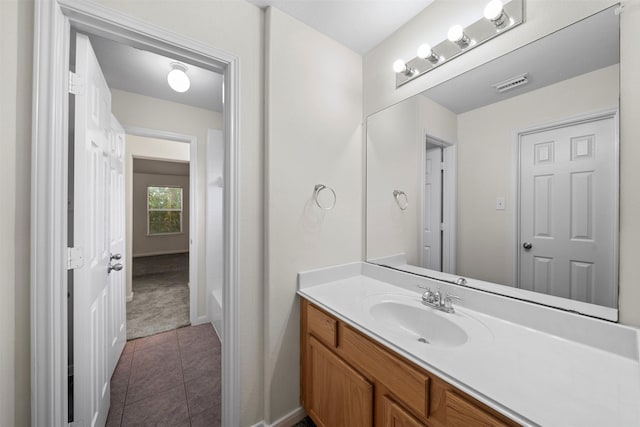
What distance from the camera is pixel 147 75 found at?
85.0 inches

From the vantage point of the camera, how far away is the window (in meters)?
6.68

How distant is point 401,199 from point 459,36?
2.93 ft

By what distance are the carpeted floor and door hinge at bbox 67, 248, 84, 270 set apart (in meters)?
1.88

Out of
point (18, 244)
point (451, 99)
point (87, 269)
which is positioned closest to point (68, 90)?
point (18, 244)

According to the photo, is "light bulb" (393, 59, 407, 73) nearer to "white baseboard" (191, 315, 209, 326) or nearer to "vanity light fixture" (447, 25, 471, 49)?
"vanity light fixture" (447, 25, 471, 49)

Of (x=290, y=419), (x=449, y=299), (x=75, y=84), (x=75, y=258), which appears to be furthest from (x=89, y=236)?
(x=449, y=299)

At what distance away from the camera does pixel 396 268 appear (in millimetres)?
1550

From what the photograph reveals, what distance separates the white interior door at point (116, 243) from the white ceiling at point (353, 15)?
140 cm

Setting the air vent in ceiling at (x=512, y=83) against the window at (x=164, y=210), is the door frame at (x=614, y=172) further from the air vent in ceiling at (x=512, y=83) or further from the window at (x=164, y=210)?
the window at (x=164, y=210)

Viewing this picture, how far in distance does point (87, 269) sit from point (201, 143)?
206cm

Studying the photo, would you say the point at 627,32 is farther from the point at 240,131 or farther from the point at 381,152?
the point at 240,131

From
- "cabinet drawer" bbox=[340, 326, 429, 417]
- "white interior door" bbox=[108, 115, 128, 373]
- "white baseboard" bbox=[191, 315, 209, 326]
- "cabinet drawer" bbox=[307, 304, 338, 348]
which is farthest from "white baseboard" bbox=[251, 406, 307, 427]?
"white baseboard" bbox=[191, 315, 209, 326]

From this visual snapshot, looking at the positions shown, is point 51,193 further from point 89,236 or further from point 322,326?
point 322,326

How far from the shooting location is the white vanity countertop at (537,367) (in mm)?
573
